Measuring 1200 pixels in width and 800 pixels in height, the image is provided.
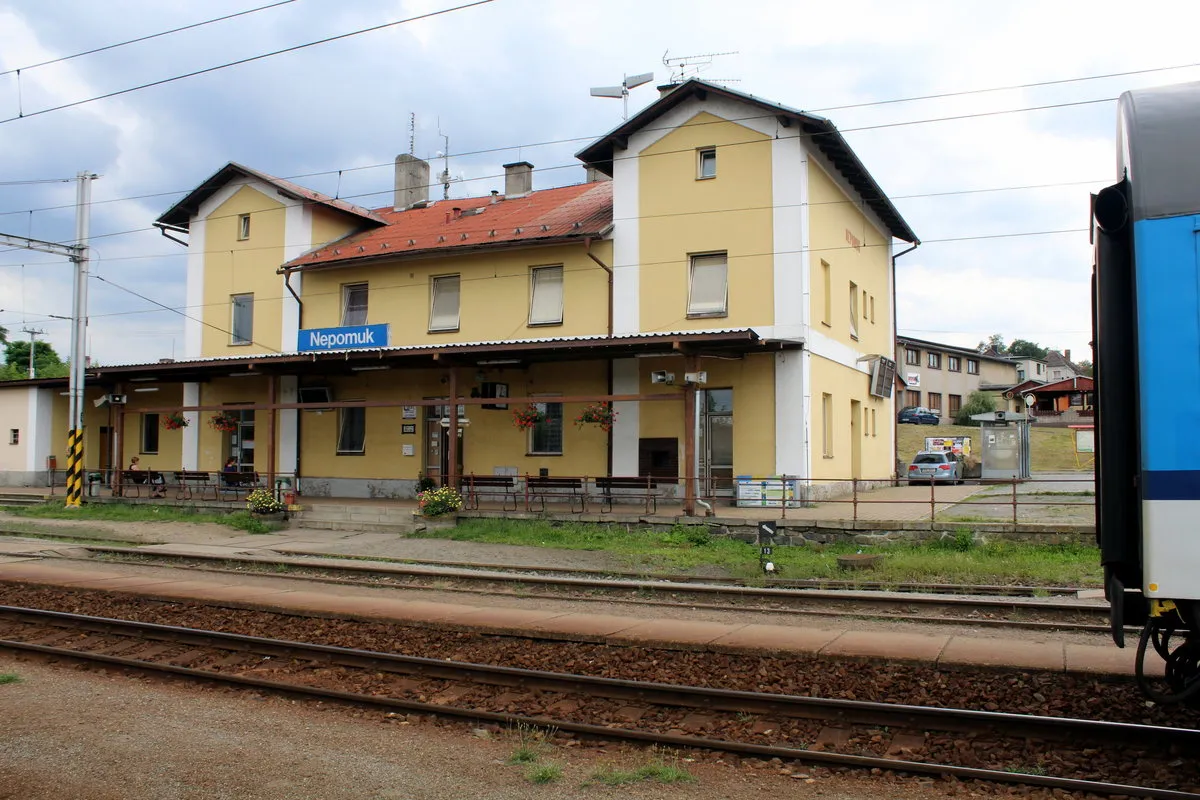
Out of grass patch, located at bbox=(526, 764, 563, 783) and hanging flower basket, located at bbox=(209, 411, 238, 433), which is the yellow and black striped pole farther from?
grass patch, located at bbox=(526, 764, 563, 783)

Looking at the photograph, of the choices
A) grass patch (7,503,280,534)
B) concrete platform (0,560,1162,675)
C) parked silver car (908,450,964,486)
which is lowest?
concrete platform (0,560,1162,675)

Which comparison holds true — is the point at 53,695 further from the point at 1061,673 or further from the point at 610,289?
the point at 610,289

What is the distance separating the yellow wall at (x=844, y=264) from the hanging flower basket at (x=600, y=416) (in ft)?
16.8

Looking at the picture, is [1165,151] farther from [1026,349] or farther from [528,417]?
[1026,349]

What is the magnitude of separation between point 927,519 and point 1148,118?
12.3 meters

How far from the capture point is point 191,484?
27.7m

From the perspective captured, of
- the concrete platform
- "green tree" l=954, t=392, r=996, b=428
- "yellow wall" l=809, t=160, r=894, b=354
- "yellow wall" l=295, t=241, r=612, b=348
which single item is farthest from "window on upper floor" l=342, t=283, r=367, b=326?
"green tree" l=954, t=392, r=996, b=428

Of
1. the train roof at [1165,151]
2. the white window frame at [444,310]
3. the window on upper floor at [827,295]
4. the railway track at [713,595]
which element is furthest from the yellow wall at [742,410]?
the train roof at [1165,151]

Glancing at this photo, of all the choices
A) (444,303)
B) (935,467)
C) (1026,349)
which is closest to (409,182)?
(444,303)

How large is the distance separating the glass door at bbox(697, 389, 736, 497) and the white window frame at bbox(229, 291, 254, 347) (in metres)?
14.6

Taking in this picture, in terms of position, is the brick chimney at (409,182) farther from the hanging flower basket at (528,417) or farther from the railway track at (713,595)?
the railway track at (713,595)

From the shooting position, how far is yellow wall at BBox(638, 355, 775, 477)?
21.1 metres

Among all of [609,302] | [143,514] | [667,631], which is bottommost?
[667,631]

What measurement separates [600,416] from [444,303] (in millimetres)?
6327
